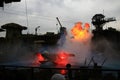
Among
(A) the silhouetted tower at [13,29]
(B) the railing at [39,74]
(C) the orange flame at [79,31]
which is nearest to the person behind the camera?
(B) the railing at [39,74]

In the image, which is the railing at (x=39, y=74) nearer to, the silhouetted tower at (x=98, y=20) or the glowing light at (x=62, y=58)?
the glowing light at (x=62, y=58)

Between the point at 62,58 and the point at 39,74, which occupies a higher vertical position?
the point at 39,74

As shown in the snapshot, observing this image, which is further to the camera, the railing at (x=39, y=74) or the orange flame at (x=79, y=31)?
the orange flame at (x=79, y=31)

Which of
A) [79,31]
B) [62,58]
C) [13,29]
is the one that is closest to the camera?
[62,58]

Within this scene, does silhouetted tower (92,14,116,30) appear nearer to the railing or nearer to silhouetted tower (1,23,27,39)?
silhouetted tower (1,23,27,39)

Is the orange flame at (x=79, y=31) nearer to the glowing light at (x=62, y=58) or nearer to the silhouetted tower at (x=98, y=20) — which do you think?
the glowing light at (x=62, y=58)

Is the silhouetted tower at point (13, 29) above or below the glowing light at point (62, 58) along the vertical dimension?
above

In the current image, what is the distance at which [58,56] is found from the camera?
31.3 metres

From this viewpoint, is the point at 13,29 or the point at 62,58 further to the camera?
the point at 13,29

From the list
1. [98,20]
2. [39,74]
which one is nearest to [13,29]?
[98,20]

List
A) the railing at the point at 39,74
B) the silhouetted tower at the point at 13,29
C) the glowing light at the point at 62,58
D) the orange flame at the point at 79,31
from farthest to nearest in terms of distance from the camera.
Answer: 1. the silhouetted tower at the point at 13,29
2. the orange flame at the point at 79,31
3. the glowing light at the point at 62,58
4. the railing at the point at 39,74

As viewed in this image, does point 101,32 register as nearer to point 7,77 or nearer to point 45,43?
point 45,43

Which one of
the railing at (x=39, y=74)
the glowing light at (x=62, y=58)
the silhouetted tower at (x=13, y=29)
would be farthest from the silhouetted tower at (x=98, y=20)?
the railing at (x=39, y=74)

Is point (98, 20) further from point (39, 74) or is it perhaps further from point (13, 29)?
point (39, 74)
